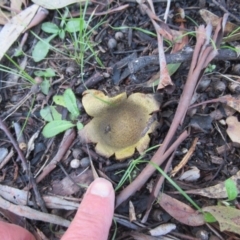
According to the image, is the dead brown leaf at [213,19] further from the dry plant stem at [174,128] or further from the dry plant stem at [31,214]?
the dry plant stem at [31,214]

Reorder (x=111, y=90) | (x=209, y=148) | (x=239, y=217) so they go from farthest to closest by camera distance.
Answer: (x=111, y=90), (x=209, y=148), (x=239, y=217)

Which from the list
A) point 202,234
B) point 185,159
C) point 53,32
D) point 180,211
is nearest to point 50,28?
point 53,32

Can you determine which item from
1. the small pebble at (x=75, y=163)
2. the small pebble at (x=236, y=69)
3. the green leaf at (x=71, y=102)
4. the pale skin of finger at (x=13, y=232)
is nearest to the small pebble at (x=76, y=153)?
the small pebble at (x=75, y=163)

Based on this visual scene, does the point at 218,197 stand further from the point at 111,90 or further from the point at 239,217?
the point at 111,90

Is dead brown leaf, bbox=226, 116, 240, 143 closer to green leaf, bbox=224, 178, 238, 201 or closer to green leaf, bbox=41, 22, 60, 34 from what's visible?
green leaf, bbox=224, 178, 238, 201

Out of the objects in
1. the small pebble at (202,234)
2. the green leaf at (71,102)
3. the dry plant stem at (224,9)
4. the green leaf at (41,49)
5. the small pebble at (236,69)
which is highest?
the green leaf at (41,49)

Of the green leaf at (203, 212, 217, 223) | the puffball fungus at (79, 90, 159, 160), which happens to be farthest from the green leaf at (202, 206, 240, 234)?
the puffball fungus at (79, 90, 159, 160)

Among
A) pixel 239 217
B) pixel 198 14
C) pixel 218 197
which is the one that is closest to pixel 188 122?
pixel 218 197

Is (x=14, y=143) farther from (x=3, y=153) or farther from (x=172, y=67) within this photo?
(x=172, y=67)
